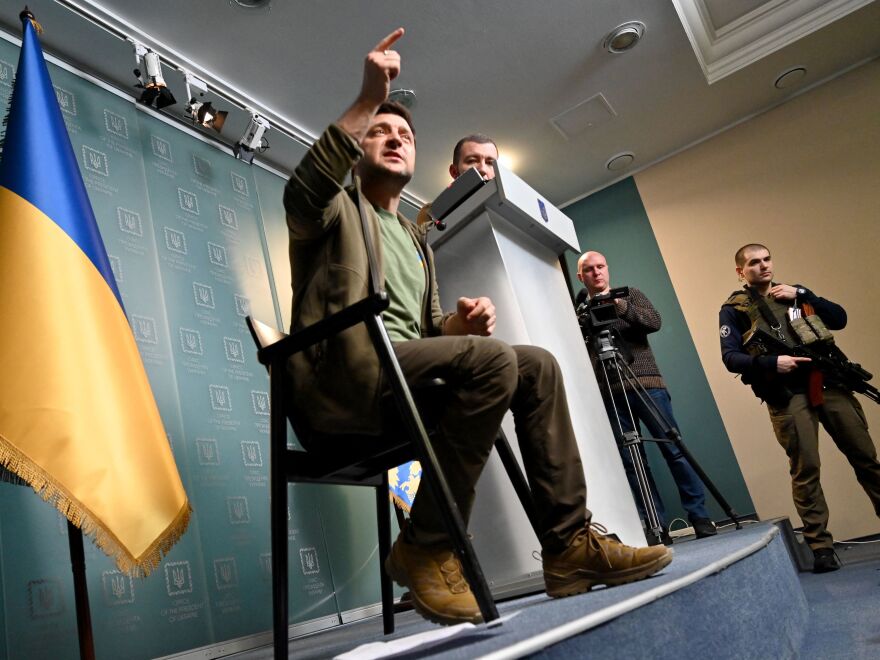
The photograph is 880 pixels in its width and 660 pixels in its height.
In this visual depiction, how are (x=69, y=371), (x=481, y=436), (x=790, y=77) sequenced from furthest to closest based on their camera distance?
1. (x=790, y=77)
2. (x=69, y=371)
3. (x=481, y=436)

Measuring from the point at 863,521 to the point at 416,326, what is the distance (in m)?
3.87

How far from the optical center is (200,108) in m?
3.17

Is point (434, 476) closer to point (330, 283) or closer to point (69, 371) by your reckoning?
point (330, 283)

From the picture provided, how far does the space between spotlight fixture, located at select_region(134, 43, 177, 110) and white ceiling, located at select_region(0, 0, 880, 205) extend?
0.50ft

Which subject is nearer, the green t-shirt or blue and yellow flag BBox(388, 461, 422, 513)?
the green t-shirt

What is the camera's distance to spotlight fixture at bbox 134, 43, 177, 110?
2.87 meters

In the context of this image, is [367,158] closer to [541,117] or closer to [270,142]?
[270,142]

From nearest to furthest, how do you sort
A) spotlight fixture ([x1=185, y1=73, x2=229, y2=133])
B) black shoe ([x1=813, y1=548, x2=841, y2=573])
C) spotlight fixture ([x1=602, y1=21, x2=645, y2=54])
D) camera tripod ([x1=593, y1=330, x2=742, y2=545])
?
black shoe ([x1=813, y1=548, x2=841, y2=573]) → camera tripod ([x1=593, y1=330, x2=742, y2=545]) → spotlight fixture ([x1=185, y1=73, x2=229, y2=133]) → spotlight fixture ([x1=602, y1=21, x2=645, y2=54])

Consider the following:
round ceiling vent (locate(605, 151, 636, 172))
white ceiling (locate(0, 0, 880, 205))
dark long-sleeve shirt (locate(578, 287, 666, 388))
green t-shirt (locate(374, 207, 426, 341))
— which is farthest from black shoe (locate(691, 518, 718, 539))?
round ceiling vent (locate(605, 151, 636, 172))

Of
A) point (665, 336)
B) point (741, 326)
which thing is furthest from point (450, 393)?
point (665, 336)

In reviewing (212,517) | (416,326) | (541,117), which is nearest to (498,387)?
(416,326)

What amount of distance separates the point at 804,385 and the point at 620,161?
2.64m

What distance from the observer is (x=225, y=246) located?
3.22 meters

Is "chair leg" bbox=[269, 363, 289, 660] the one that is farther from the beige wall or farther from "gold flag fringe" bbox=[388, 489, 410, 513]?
the beige wall
